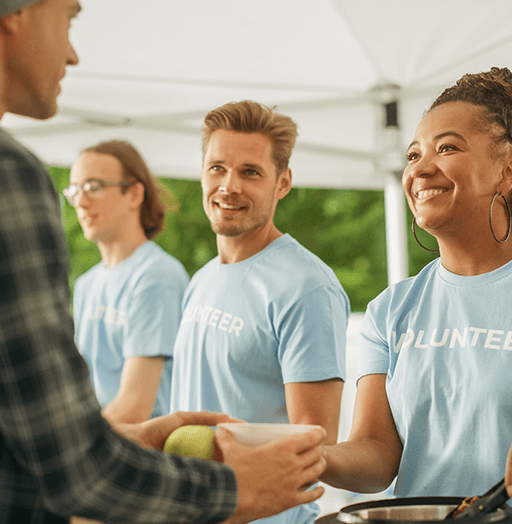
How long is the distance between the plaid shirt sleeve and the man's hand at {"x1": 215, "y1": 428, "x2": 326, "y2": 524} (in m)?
0.17

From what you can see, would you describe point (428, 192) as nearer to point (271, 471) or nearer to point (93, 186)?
point (271, 471)

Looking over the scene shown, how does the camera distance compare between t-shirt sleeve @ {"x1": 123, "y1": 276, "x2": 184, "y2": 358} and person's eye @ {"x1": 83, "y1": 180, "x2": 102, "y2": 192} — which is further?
person's eye @ {"x1": 83, "y1": 180, "x2": 102, "y2": 192}

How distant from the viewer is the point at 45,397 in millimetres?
833

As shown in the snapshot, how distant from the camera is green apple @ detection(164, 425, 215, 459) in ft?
4.14

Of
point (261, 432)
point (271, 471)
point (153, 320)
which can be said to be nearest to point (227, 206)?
point (153, 320)

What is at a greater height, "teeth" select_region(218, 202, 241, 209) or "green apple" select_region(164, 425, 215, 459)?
"teeth" select_region(218, 202, 241, 209)

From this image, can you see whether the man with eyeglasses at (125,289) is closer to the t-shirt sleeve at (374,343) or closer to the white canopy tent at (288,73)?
the white canopy tent at (288,73)

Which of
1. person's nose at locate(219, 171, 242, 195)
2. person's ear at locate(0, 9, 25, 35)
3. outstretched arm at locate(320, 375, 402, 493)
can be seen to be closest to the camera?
person's ear at locate(0, 9, 25, 35)

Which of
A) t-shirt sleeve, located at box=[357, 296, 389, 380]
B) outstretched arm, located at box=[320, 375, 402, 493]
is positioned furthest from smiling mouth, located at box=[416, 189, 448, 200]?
outstretched arm, located at box=[320, 375, 402, 493]

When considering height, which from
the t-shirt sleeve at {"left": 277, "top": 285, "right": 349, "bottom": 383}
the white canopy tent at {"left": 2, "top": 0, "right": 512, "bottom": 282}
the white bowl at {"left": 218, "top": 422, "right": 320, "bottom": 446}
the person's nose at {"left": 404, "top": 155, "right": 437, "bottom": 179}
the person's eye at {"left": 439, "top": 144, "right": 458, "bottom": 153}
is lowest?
the white bowl at {"left": 218, "top": 422, "right": 320, "bottom": 446}

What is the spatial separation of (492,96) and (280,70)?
5.62 feet

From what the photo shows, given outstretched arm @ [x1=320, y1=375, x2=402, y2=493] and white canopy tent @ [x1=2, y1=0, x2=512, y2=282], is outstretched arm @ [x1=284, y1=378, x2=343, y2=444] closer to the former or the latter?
outstretched arm @ [x1=320, y1=375, x2=402, y2=493]

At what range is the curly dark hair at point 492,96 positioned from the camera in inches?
65.7

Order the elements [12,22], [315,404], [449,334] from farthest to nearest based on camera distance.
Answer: [315,404] → [449,334] → [12,22]
